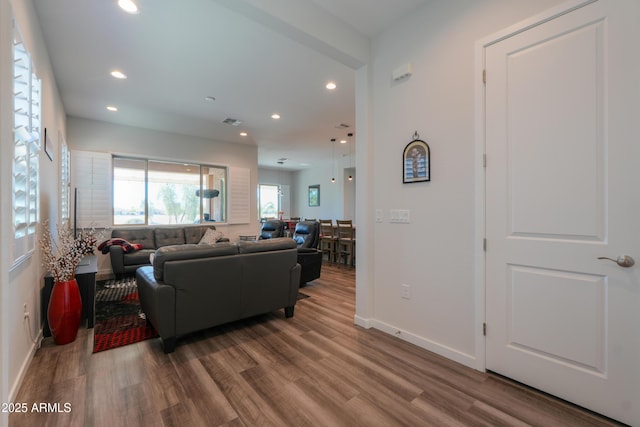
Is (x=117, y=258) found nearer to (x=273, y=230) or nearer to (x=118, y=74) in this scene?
(x=273, y=230)

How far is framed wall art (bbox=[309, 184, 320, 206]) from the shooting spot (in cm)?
1023

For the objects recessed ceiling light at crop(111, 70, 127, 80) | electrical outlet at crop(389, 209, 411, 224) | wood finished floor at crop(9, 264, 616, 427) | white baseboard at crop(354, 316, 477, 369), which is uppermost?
recessed ceiling light at crop(111, 70, 127, 80)

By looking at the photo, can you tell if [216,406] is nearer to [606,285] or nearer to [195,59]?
[606,285]

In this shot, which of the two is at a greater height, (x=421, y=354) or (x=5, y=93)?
(x=5, y=93)

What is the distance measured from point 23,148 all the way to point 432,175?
3.01m

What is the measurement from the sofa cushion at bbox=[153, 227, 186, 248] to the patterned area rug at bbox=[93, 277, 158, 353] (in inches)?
53.3

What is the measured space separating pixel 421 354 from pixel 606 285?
132 cm

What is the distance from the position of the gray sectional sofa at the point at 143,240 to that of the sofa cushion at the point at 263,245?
314 cm

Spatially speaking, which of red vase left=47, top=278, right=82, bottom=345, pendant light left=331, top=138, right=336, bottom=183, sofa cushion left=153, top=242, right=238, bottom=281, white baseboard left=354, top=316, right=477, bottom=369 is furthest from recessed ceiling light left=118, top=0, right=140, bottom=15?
pendant light left=331, top=138, right=336, bottom=183

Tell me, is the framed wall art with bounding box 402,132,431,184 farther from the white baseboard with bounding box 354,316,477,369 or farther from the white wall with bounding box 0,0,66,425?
the white wall with bounding box 0,0,66,425

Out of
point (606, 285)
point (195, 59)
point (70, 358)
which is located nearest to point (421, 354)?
point (606, 285)

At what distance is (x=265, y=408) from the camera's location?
1.70 m

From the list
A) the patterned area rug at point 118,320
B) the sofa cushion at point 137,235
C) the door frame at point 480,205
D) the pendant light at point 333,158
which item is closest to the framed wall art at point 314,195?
the pendant light at point 333,158

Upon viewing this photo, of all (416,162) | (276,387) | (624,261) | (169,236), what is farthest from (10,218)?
(169,236)
